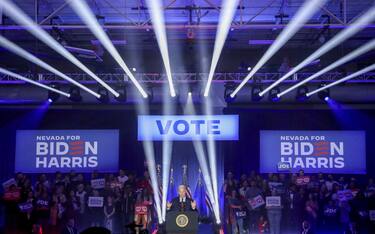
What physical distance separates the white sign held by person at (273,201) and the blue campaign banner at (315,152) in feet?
7.92

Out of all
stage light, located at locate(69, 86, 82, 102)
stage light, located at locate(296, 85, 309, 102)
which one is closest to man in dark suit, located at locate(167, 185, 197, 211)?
stage light, located at locate(69, 86, 82, 102)

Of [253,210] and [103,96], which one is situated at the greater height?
[103,96]

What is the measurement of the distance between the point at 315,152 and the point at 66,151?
861cm

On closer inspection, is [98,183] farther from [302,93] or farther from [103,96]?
[302,93]

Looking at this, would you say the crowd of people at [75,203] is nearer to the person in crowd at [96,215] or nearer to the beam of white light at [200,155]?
the person in crowd at [96,215]

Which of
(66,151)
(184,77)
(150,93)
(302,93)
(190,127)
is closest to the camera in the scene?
(302,93)

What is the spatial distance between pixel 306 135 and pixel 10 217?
398 inches

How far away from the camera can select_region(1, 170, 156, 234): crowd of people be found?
16.5m

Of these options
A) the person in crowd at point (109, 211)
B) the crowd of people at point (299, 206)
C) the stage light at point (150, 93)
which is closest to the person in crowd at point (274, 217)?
the crowd of people at point (299, 206)

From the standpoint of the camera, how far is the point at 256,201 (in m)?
17.5

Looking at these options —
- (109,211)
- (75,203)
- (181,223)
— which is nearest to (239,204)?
(109,211)

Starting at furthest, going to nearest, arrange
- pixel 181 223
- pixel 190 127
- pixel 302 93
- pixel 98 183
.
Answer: pixel 190 127 → pixel 98 183 → pixel 302 93 → pixel 181 223

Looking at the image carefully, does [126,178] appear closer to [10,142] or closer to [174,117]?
[174,117]

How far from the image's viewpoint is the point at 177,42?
16359 millimetres
